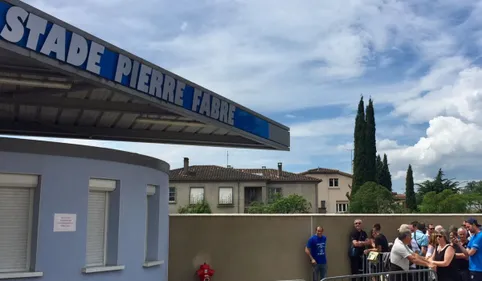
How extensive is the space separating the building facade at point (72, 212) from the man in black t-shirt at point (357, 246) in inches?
265

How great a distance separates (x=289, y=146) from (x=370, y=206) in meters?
29.4

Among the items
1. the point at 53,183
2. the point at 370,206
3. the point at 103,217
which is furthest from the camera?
the point at 370,206

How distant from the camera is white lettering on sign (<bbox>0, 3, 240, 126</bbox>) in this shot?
5867 millimetres

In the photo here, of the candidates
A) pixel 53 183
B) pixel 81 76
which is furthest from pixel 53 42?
pixel 53 183

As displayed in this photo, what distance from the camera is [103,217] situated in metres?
9.31

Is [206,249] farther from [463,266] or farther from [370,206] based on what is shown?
[370,206]

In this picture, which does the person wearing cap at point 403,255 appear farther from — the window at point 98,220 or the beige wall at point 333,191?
the beige wall at point 333,191

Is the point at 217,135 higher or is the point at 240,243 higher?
the point at 217,135

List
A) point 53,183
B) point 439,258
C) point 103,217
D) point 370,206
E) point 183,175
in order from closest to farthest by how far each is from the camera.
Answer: point 53,183 → point 103,217 → point 439,258 → point 370,206 → point 183,175

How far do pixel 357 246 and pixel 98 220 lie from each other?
8.24m

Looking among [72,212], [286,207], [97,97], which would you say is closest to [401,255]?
[72,212]

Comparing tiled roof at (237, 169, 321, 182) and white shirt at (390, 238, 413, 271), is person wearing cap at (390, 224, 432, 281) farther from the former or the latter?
tiled roof at (237, 169, 321, 182)

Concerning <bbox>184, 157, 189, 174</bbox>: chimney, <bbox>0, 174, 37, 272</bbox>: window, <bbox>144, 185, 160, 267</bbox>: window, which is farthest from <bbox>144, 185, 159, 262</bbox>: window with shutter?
<bbox>184, 157, 189, 174</bbox>: chimney

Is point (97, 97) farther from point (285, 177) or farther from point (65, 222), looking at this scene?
point (285, 177)
